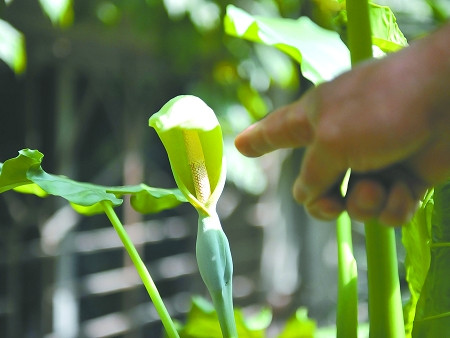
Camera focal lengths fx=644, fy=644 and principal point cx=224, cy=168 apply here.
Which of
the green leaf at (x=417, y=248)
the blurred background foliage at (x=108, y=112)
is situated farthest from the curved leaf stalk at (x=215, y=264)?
the blurred background foliage at (x=108, y=112)

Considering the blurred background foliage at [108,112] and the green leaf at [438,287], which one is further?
the blurred background foliage at [108,112]

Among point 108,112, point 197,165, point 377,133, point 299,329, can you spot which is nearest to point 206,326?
point 299,329

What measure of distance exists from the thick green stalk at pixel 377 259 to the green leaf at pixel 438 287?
0.04 meters

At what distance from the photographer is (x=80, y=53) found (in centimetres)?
144

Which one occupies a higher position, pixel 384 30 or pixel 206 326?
pixel 384 30

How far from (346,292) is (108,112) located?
49.5 inches

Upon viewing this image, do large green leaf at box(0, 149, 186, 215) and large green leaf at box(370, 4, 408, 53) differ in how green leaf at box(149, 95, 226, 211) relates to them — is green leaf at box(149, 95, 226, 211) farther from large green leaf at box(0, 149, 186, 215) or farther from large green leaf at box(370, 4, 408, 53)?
large green leaf at box(370, 4, 408, 53)

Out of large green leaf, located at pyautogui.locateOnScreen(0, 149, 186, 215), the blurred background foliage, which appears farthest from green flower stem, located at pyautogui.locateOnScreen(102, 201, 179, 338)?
the blurred background foliage

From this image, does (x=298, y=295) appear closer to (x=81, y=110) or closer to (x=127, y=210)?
(x=127, y=210)

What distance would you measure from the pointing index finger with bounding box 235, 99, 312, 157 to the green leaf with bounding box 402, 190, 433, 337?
0.16m

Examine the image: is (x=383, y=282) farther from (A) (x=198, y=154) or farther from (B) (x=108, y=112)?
(B) (x=108, y=112)

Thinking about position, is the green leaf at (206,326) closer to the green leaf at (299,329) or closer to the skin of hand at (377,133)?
the green leaf at (299,329)

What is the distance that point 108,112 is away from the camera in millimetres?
1508

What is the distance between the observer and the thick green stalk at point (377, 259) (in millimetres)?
254
